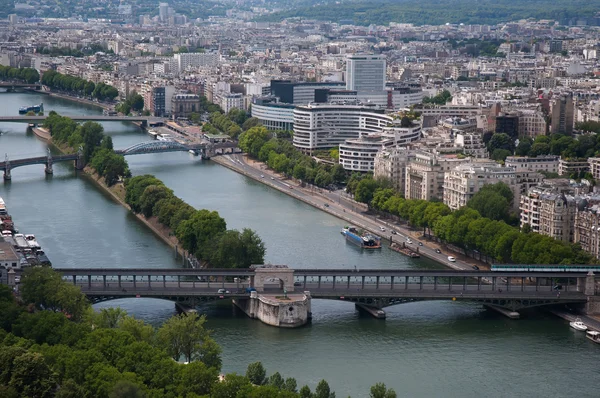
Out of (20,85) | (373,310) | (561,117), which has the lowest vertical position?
(20,85)

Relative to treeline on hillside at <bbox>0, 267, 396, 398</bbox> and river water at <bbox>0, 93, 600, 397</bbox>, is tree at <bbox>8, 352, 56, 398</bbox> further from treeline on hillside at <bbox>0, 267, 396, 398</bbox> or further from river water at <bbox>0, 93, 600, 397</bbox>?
river water at <bbox>0, 93, 600, 397</bbox>

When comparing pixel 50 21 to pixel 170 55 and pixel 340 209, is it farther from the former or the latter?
pixel 340 209

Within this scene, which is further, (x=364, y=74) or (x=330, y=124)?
(x=364, y=74)

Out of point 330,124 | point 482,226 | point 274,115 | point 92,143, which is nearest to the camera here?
point 482,226

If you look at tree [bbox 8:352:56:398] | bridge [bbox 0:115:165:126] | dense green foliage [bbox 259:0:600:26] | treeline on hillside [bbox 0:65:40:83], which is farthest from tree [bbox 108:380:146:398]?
dense green foliage [bbox 259:0:600:26]

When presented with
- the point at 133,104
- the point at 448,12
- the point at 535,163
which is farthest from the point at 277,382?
the point at 448,12

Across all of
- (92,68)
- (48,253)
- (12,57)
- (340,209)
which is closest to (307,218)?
(340,209)

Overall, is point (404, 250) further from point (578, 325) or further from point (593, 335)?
point (593, 335)
